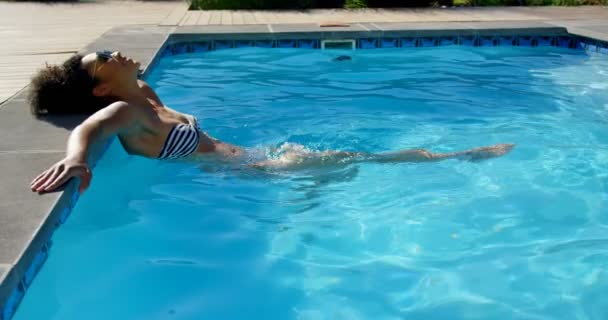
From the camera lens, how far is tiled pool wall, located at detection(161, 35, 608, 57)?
26.9ft

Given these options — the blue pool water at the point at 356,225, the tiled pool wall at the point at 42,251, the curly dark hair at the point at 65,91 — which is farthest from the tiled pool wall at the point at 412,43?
the tiled pool wall at the point at 42,251

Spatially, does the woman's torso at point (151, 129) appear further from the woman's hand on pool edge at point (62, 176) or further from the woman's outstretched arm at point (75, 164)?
the woman's hand on pool edge at point (62, 176)

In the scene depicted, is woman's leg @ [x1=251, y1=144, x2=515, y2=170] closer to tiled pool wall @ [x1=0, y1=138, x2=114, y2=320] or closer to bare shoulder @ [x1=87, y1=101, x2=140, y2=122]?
bare shoulder @ [x1=87, y1=101, x2=140, y2=122]

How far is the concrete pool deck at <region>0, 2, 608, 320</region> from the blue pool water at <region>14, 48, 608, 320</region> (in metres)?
0.24

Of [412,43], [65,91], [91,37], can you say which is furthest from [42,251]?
[412,43]

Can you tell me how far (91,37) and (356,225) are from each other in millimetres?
5871

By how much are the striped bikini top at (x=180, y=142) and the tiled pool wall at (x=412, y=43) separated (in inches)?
178

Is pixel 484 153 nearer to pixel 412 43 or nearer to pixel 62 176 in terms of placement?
pixel 62 176

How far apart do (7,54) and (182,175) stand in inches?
154

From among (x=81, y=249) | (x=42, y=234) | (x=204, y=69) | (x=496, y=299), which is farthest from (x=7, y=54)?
(x=496, y=299)

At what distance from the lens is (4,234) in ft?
7.63

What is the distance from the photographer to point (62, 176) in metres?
2.68

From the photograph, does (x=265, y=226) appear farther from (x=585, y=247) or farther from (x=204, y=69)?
(x=204, y=69)

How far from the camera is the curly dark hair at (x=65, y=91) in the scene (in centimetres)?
344
